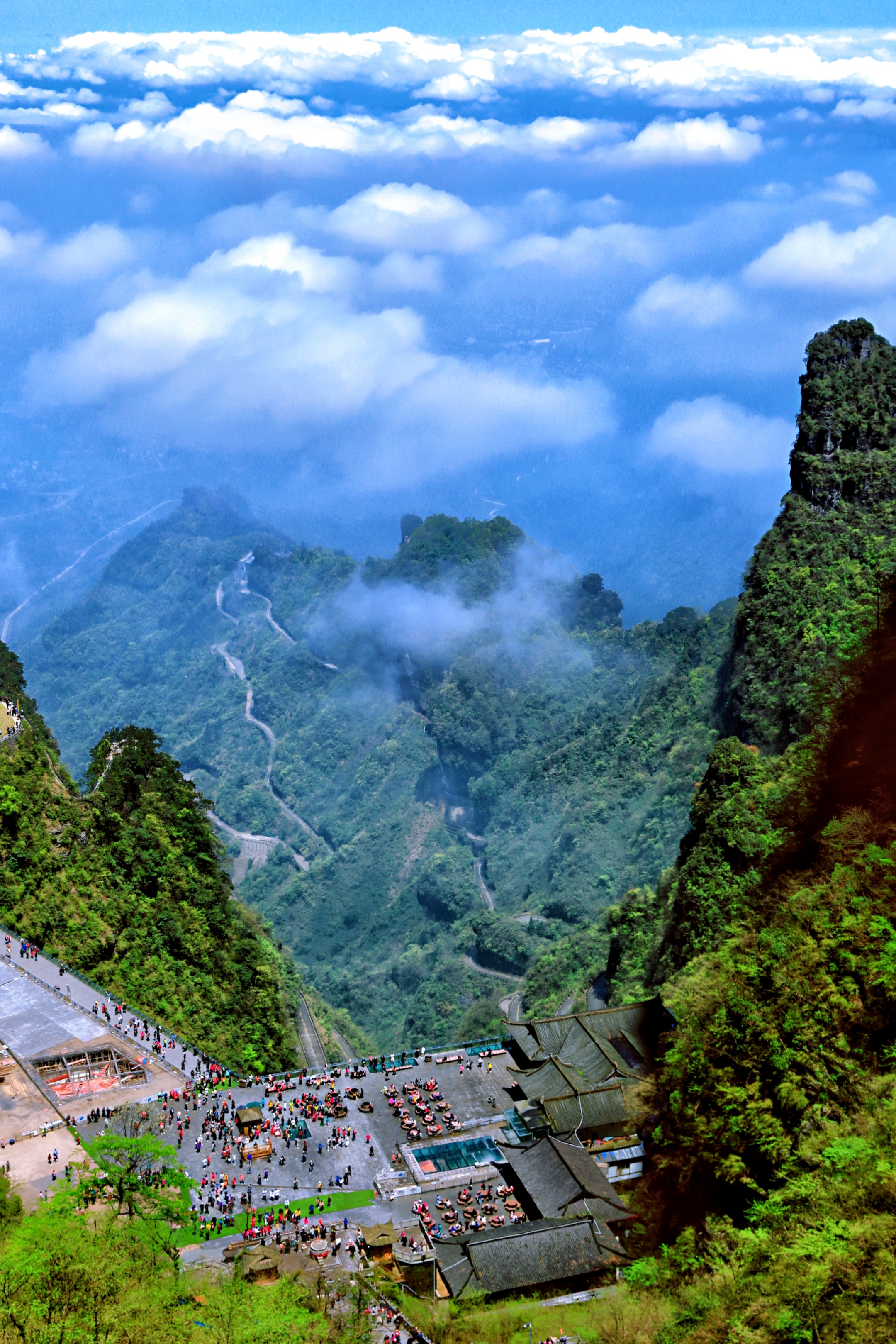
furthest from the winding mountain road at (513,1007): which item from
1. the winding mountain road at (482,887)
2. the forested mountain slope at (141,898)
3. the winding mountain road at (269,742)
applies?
the winding mountain road at (269,742)

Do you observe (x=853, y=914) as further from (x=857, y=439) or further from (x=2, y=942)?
(x=857, y=439)

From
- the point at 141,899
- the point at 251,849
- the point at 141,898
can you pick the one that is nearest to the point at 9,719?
the point at 141,898

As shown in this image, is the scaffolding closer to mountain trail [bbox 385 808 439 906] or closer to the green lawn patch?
the green lawn patch

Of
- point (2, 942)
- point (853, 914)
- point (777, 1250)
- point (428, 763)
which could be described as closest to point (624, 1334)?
point (777, 1250)

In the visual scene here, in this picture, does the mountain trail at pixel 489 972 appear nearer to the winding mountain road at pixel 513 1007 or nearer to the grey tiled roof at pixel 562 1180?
the winding mountain road at pixel 513 1007

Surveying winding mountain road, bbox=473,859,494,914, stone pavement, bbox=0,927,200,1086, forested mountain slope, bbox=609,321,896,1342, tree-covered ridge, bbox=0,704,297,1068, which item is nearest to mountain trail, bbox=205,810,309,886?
winding mountain road, bbox=473,859,494,914

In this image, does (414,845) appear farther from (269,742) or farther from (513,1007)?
(513,1007)
